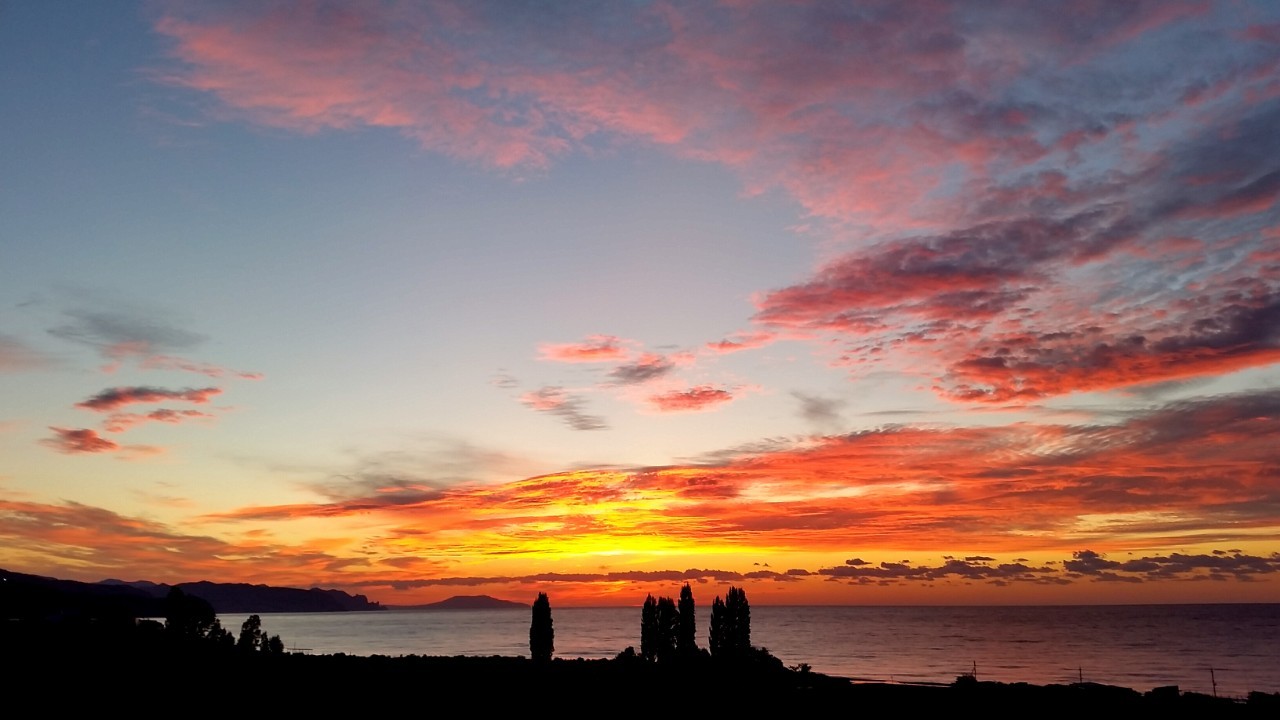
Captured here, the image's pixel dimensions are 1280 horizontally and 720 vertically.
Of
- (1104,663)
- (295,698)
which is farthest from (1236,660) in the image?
(295,698)

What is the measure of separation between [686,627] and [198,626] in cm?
8263

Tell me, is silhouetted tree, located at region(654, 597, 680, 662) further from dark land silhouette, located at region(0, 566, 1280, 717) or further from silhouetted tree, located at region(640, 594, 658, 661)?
dark land silhouette, located at region(0, 566, 1280, 717)

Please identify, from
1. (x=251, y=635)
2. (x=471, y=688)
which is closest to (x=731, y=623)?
(x=471, y=688)

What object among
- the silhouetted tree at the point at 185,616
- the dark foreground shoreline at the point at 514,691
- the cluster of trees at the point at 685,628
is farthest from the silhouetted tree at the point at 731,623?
the silhouetted tree at the point at 185,616

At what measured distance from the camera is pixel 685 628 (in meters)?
129

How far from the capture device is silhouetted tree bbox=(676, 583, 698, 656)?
417ft

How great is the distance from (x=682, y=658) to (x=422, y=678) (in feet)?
137

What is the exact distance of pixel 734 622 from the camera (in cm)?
13112

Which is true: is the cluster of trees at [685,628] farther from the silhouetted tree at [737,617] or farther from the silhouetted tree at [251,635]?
the silhouetted tree at [251,635]

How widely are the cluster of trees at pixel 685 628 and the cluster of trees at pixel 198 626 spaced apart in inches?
2188

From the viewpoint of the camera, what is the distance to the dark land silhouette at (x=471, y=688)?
69000 millimetres

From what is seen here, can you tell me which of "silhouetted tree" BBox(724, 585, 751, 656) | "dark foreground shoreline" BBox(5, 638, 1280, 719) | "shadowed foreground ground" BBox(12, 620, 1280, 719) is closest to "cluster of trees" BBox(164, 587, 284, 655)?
"shadowed foreground ground" BBox(12, 620, 1280, 719)

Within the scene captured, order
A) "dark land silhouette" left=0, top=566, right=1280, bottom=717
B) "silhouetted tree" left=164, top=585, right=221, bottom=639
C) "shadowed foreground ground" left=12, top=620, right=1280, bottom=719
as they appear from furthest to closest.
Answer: "silhouetted tree" left=164, top=585, right=221, bottom=639, "dark land silhouette" left=0, top=566, right=1280, bottom=717, "shadowed foreground ground" left=12, top=620, right=1280, bottom=719

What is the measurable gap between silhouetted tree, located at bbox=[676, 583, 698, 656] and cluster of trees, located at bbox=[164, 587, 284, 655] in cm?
5990
